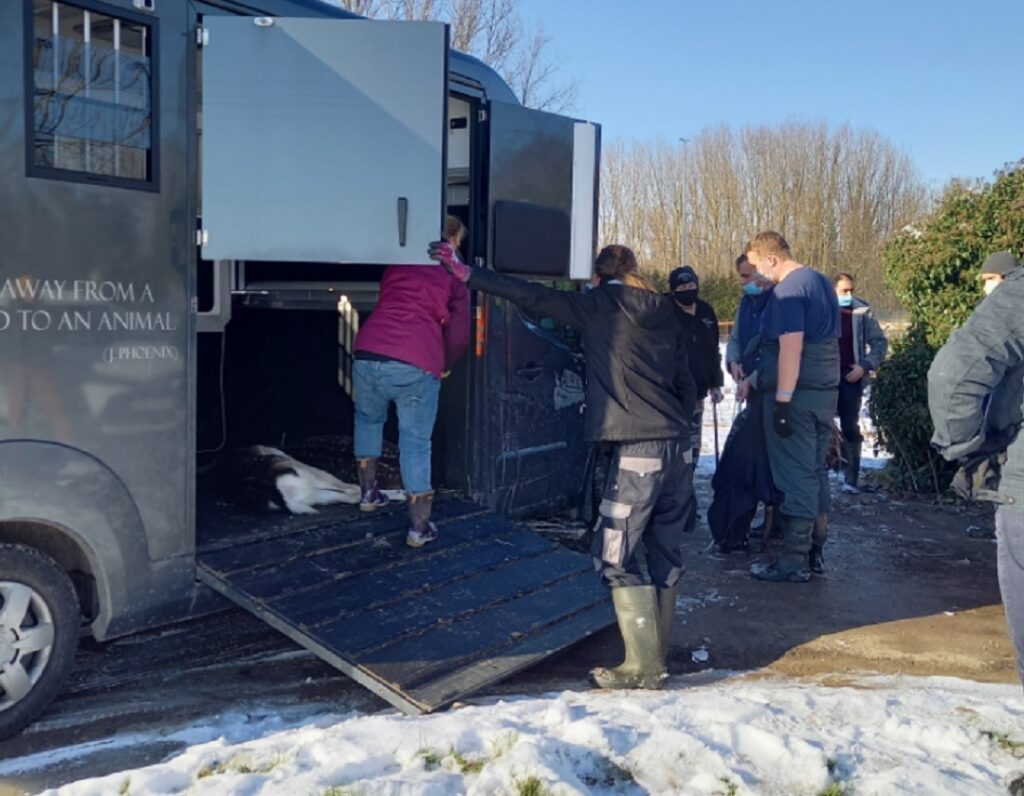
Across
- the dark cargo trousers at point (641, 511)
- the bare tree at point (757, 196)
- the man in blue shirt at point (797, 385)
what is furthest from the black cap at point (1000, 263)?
the bare tree at point (757, 196)

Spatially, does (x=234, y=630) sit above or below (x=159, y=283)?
below

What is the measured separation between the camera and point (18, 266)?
370 cm

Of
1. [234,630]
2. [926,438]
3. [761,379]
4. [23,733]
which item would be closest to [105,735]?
[23,733]

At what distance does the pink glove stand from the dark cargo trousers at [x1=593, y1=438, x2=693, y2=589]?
98 centimetres

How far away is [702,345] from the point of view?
270 inches

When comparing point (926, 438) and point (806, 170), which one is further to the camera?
point (806, 170)

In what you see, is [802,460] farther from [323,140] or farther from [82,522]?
[82,522]

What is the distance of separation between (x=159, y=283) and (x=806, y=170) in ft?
113

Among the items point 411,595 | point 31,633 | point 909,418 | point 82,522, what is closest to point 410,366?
point 411,595

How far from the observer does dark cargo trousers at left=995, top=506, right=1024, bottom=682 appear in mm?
3450

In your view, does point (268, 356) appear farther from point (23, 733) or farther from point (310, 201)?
point (23, 733)

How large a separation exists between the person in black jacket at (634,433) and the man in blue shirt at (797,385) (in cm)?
160

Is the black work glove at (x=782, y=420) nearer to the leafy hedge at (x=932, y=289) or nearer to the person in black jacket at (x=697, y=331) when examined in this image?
the person in black jacket at (x=697, y=331)

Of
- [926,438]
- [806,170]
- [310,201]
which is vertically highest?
[806,170]
